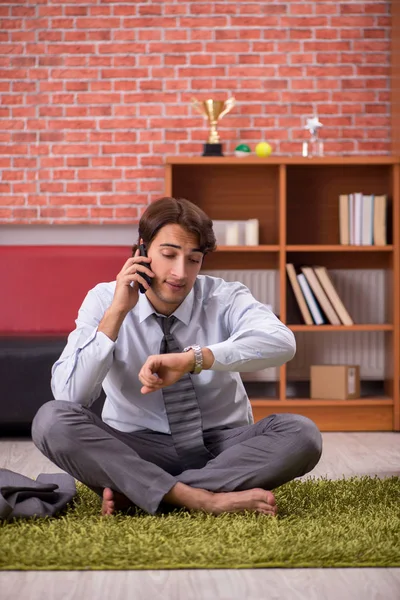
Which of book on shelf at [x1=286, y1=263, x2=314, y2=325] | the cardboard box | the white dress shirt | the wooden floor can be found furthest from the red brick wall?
the wooden floor

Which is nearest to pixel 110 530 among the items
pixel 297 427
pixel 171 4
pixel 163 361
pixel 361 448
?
pixel 163 361

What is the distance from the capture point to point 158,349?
2.70 m

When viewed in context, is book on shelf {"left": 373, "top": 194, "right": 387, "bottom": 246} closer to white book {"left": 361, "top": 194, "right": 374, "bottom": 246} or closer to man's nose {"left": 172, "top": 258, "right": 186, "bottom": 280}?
white book {"left": 361, "top": 194, "right": 374, "bottom": 246}

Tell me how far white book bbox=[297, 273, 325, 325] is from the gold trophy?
783 millimetres

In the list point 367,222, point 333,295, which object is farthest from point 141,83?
point 333,295

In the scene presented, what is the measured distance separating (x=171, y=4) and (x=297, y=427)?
317 cm

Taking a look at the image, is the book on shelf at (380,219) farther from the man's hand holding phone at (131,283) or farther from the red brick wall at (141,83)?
the man's hand holding phone at (131,283)

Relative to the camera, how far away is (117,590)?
1905mm

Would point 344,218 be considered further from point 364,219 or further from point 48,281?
point 48,281

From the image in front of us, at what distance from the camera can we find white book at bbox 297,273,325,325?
4.66 m

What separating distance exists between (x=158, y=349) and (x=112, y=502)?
47cm

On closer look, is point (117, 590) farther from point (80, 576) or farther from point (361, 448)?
point (361, 448)

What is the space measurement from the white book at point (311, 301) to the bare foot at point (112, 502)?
230 cm

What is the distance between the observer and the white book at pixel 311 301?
15.3 feet
